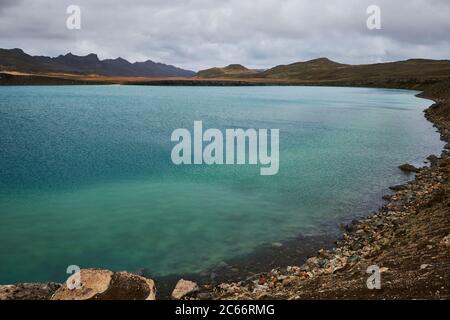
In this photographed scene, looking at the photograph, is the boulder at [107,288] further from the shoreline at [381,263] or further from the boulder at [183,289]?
the shoreline at [381,263]

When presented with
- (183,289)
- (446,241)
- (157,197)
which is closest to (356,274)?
(446,241)

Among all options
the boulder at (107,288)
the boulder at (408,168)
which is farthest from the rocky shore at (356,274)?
the boulder at (408,168)

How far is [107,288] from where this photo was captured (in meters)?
12.5

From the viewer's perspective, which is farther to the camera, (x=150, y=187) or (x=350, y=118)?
(x=350, y=118)

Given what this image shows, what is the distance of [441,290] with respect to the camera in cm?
1040

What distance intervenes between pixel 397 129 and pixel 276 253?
48.2 metres

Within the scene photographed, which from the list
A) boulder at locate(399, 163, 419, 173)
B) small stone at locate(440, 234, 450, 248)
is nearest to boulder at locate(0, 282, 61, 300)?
small stone at locate(440, 234, 450, 248)

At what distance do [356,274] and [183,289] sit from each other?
6176mm

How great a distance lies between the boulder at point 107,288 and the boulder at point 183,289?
1719mm

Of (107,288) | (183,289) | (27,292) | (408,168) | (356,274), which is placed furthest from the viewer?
(408,168)

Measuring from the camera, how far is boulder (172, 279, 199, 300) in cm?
1461

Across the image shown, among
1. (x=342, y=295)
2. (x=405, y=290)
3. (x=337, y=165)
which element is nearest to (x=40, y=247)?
(x=342, y=295)

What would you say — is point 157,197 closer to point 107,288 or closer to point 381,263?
point 107,288
